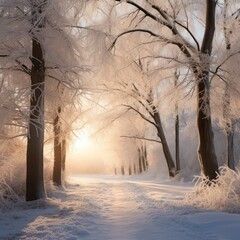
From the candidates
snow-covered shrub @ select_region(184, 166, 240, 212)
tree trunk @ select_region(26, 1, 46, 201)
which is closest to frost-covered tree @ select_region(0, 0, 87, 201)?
tree trunk @ select_region(26, 1, 46, 201)

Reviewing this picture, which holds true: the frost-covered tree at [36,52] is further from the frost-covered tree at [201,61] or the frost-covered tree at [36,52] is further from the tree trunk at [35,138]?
the frost-covered tree at [201,61]

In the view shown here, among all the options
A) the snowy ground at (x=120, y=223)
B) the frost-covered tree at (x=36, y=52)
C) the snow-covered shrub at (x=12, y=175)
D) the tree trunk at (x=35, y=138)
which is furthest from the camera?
the tree trunk at (x=35, y=138)

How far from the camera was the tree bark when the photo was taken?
11.6 meters

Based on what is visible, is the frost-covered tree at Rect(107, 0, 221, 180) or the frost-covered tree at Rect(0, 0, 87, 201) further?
the frost-covered tree at Rect(107, 0, 221, 180)

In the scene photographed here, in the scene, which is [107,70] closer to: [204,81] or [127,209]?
[204,81]

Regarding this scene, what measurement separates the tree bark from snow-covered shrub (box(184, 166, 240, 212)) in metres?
1.92

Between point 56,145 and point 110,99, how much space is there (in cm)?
657

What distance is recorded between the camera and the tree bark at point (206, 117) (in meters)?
11.6

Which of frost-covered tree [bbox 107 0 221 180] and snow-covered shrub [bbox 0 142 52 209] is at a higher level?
frost-covered tree [bbox 107 0 221 180]

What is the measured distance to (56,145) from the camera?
642 inches

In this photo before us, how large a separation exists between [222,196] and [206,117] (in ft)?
11.6

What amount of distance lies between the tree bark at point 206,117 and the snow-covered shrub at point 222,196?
6.31 feet

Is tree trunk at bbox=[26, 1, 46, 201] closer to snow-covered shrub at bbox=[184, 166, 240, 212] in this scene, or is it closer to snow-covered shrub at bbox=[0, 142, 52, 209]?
snow-covered shrub at bbox=[0, 142, 52, 209]

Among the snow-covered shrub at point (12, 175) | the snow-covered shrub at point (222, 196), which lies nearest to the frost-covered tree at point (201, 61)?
the snow-covered shrub at point (222, 196)
